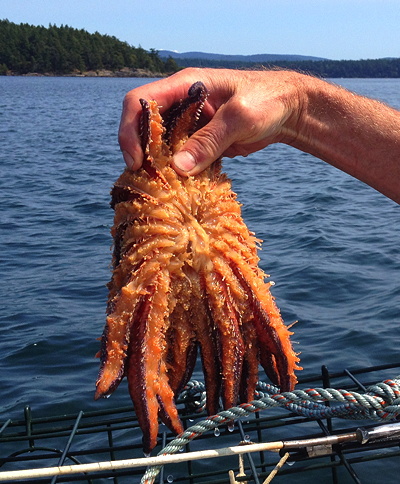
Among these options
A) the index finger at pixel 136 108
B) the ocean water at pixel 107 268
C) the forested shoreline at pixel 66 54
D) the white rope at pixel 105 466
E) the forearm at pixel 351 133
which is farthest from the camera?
the forested shoreline at pixel 66 54

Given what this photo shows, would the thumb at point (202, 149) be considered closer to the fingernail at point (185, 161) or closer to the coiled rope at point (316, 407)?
the fingernail at point (185, 161)

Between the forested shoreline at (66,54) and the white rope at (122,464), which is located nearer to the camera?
the white rope at (122,464)

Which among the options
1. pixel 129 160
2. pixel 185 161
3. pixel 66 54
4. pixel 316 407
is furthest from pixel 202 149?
pixel 66 54

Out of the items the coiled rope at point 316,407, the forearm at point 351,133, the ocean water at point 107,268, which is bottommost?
the ocean water at point 107,268

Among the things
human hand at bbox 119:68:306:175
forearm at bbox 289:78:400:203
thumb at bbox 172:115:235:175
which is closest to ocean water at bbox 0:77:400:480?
forearm at bbox 289:78:400:203

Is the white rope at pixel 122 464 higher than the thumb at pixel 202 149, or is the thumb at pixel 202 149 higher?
the thumb at pixel 202 149

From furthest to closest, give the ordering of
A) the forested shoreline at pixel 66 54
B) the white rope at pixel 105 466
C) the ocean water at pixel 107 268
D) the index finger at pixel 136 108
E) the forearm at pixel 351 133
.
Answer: the forested shoreline at pixel 66 54
the ocean water at pixel 107 268
the forearm at pixel 351 133
the index finger at pixel 136 108
the white rope at pixel 105 466

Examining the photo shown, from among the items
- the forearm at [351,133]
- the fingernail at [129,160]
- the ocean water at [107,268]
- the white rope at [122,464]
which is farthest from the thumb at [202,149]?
the ocean water at [107,268]
